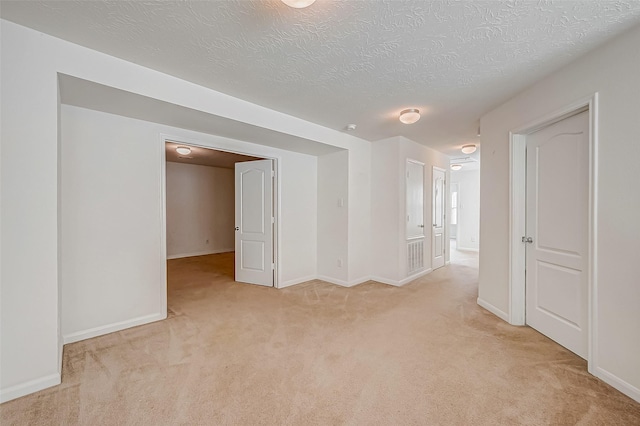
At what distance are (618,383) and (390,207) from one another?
10.4ft

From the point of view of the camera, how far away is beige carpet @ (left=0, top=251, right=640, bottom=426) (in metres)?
1.67

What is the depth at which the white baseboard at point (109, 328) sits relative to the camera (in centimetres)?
257

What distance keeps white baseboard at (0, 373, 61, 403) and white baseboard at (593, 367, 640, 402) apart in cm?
391

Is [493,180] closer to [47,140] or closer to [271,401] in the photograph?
[271,401]

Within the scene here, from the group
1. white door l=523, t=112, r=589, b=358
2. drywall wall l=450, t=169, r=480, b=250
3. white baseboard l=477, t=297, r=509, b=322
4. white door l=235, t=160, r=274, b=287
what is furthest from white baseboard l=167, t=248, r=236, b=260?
drywall wall l=450, t=169, r=480, b=250

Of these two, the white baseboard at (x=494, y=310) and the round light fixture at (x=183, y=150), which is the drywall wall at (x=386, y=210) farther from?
the round light fixture at (x=183, y=150)

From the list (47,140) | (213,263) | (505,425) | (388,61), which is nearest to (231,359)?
(505,425)

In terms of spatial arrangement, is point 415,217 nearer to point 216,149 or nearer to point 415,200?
point 415,200

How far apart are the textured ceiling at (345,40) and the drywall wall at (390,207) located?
1.69 metres

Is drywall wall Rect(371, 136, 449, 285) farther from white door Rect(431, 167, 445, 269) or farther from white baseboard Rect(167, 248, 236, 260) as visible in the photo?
white baseboard Rect(167, 248, 236, 260)

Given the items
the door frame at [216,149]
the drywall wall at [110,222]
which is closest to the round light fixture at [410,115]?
the door frame at [216,149]

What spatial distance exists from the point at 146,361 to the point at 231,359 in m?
0.69

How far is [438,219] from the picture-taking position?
579 centimetres

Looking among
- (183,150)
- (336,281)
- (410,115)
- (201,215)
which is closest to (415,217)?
(336,281)
